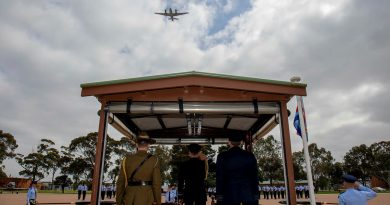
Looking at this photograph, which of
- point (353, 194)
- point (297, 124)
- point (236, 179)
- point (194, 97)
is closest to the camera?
point (353, 194)

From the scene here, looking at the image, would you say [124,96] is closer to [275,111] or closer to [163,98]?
[163,98]

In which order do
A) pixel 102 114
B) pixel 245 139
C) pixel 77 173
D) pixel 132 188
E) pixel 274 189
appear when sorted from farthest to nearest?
pixel 77 173
pixel 274 189
pixel 245 139
pixel 102 114
pixel 132 188

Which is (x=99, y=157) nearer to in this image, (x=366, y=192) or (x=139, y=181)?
(x=139, y=181)

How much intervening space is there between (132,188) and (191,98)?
2.00 m

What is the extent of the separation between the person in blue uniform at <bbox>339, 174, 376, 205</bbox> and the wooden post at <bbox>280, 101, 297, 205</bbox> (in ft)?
3.01

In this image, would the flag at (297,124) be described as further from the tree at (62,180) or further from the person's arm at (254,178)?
the tree at (62,180)

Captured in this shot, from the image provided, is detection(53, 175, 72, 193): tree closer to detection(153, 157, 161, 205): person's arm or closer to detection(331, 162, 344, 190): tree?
detection(331, 162, 344, 190): tree

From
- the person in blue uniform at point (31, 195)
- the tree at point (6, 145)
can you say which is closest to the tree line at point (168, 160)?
the tree at point (6, 145)

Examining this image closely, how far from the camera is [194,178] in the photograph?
5.71 metres

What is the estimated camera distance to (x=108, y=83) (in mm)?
5586

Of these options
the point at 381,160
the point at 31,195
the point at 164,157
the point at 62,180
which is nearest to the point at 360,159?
the point at 381,160

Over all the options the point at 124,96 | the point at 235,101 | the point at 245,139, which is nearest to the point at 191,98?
the point at 235,101

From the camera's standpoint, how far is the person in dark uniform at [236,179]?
16.9ft

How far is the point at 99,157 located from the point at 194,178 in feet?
5.88
